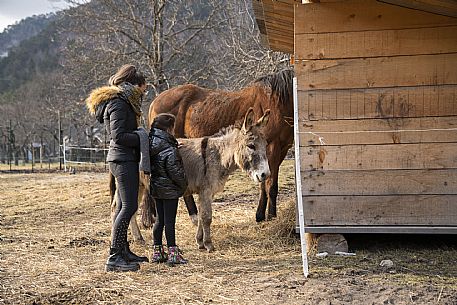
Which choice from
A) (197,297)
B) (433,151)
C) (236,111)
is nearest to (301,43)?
(433,151)

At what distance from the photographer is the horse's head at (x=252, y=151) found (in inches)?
262

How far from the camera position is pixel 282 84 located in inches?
349

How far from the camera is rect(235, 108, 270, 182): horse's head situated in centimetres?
667

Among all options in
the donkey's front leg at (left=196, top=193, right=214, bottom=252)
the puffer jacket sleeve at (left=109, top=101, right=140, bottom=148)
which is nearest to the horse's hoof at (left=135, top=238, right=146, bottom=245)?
the donkey's front leg at (left=196, top=193, right=214, bottom=252)

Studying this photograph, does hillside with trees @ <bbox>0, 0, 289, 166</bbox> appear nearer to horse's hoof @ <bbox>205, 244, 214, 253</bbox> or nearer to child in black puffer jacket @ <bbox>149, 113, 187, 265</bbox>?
horse's hoof @ <bbox>205, 244, 214, 253</bbox>

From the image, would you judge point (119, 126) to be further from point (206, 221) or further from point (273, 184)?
point (273, 184)

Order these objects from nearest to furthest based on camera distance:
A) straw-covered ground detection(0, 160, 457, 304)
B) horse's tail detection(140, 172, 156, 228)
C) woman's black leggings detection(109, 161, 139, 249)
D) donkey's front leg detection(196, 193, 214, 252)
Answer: straw-covered ground detection(0, 160, 457, 304), woman's black leggings detection(109, 161, 139, 249), donkey's front leg detection(196, 193, 214, 252), horse's tail detection(140, 172, 156, 228)

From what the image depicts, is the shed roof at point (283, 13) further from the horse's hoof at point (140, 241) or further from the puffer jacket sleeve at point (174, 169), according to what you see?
the horse's hoof at point (140, 241)

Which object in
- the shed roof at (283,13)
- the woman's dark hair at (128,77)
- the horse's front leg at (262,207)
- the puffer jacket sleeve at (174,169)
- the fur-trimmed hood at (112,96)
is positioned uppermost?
the shed roof at (283,13)

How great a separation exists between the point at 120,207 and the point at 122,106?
1.12m

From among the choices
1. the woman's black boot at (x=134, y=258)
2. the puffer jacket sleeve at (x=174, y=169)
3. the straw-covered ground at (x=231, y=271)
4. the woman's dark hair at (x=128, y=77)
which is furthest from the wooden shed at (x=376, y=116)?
the woman's black boot at (x=134, y=258)

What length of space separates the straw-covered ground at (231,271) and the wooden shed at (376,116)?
51 cm

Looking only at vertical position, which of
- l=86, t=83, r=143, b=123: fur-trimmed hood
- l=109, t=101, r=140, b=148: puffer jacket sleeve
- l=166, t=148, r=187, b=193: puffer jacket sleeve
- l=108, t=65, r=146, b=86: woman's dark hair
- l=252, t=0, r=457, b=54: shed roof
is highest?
l=252, t=0, r=457, b=54: shed roof

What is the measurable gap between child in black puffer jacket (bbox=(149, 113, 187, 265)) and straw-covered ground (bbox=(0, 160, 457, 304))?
25 cm
